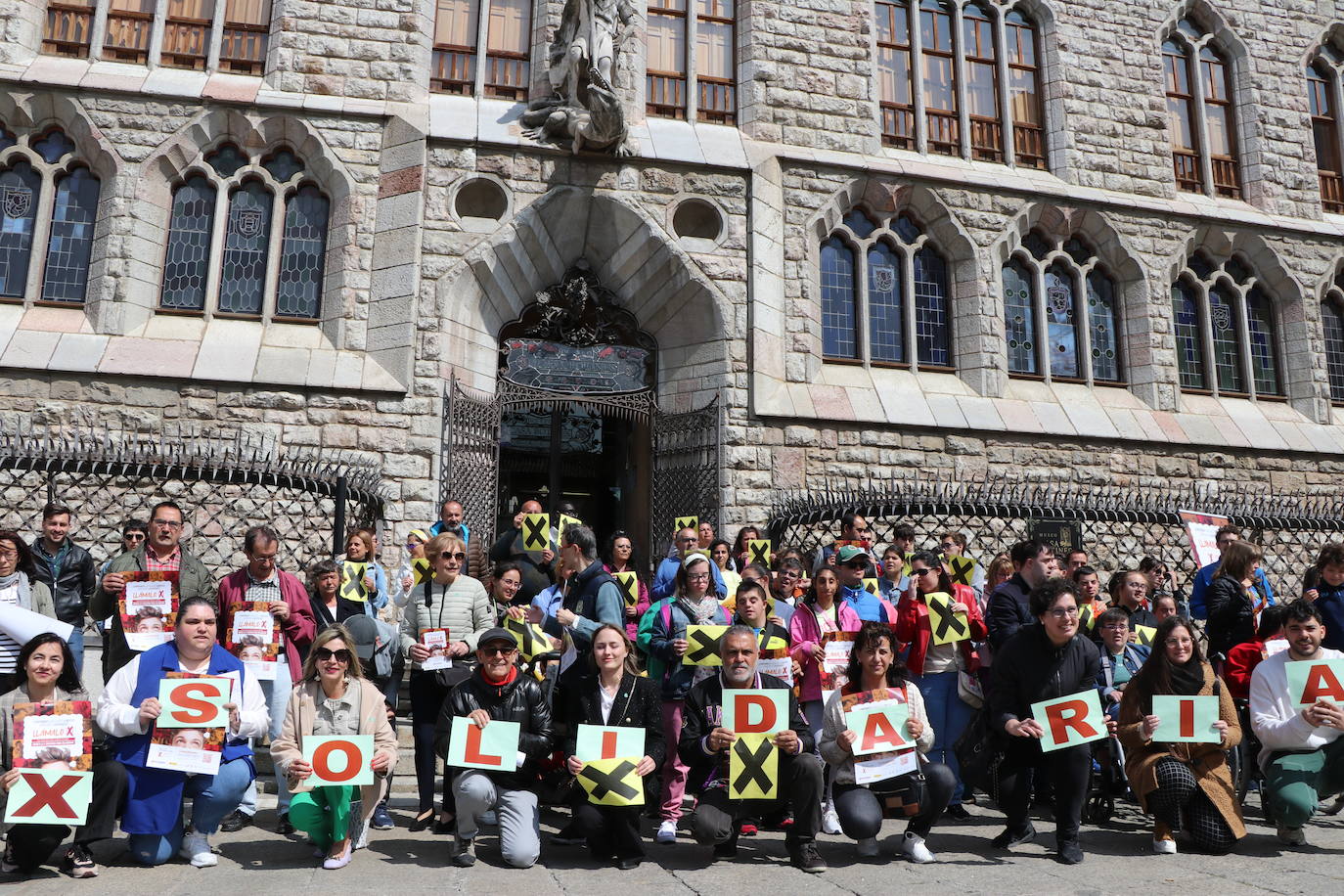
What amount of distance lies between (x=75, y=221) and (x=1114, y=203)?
1333 centimetres

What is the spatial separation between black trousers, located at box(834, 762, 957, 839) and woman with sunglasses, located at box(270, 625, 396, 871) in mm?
2261

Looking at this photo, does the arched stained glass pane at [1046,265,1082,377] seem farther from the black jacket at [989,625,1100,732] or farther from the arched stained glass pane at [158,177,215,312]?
the arched stained glass pane at [158,177,215,312]

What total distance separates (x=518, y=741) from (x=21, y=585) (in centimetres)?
305

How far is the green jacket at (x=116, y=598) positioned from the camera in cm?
555

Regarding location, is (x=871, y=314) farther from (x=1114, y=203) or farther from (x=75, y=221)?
(x=75, y=221)

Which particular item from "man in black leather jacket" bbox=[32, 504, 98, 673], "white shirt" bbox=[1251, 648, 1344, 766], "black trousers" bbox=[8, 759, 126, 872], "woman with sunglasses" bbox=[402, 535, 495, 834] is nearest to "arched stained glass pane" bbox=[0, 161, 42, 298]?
"man in black leather jacket" bbox=[32, 504, 98, 673]

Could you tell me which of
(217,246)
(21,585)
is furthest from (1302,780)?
(217,246)

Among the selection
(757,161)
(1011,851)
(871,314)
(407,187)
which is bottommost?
(1011,851)

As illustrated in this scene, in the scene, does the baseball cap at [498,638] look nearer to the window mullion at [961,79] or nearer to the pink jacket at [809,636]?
the pink jacket at [809,636]

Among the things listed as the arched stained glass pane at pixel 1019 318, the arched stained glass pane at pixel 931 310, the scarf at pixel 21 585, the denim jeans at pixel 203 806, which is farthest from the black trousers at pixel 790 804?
the arched stained glass pane at pixel 1019 318

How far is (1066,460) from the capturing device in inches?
500

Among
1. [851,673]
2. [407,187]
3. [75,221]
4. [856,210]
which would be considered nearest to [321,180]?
[407,187]

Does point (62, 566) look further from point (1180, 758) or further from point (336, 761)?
point (1180, 758)

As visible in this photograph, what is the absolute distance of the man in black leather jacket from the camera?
241 inches
